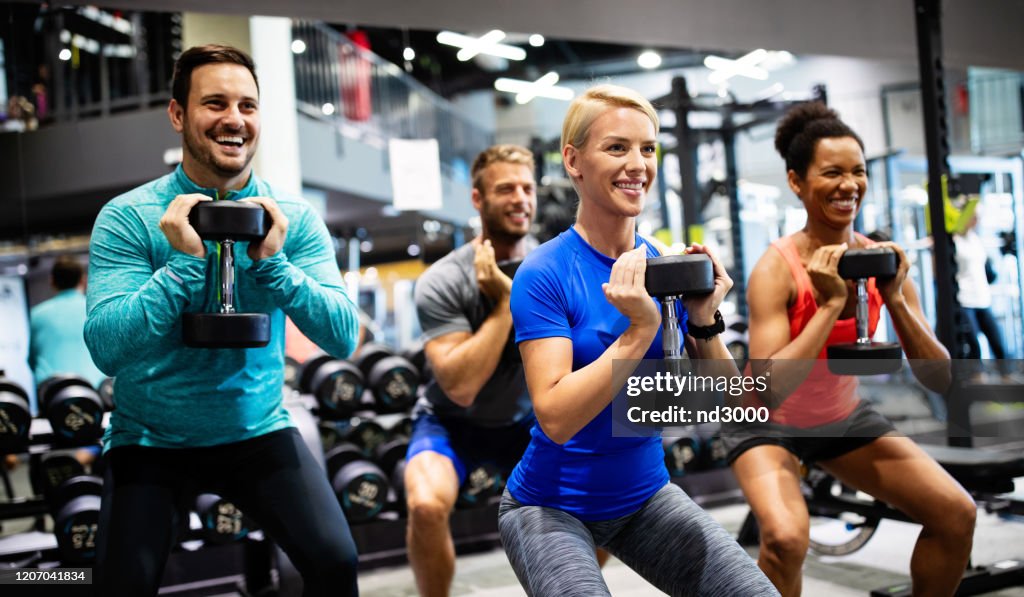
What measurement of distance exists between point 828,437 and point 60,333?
3.01m

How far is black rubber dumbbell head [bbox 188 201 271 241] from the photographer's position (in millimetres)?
1611

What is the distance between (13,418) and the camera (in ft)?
10.1

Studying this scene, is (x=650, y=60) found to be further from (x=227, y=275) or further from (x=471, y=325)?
(x=227, y=275)

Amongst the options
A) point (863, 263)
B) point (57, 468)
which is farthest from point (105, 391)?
point (863, 263)

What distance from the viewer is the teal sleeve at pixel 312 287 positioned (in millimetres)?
1812

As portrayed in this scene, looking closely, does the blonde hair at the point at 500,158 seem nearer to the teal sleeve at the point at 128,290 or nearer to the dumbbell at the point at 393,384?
the teal sleeve at the point at 128,290

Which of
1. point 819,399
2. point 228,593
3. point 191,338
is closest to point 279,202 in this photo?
point 191,338

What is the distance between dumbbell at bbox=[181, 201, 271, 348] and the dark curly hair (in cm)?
147

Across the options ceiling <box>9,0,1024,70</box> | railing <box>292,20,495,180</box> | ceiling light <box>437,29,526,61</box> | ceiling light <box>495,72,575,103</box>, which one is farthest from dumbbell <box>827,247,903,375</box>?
railing <box>292,20,495,180</box>

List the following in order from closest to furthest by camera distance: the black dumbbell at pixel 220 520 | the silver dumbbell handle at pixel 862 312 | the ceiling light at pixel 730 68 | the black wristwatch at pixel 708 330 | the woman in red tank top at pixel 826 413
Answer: the black wristwatch at pixel 708 330 → the silver dumbbell handle at pixel 862 312 → the woman in red tank top at pixel 826 413 → the black dumbbell at pixel 220 520 → the ceiling light at pixel 730 68

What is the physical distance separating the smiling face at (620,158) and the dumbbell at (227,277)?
70 centimetres

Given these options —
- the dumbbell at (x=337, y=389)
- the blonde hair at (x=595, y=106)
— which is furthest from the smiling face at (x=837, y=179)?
the dumbbell at (x=337, y=389)

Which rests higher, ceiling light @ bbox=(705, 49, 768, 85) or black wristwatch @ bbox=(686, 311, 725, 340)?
ceiling light @ bbox=(705, 49, 768, 85)

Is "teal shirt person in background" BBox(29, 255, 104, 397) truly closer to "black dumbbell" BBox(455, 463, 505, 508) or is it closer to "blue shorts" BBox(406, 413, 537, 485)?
"blue shorts" BBox(406, 413, 537, 485)
